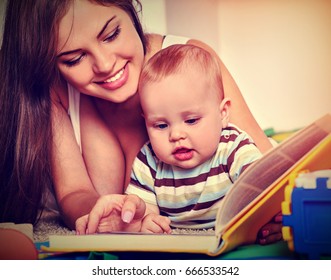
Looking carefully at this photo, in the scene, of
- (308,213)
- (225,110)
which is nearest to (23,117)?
(225,110)

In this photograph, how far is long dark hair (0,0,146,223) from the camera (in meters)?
1.33

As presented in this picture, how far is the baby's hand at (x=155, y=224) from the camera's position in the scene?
1.26m

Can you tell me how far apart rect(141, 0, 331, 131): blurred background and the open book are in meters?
0.10

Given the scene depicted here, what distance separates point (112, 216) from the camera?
1269 millimetres

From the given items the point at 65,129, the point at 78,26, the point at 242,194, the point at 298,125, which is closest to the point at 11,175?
the point at 65,129

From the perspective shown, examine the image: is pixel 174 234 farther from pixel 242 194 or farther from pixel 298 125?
pixel 298 125

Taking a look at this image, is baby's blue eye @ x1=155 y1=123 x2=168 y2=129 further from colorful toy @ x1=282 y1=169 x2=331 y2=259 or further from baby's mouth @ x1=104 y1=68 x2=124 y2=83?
colorful toy @ x1=282 y1=169 x2=331 y2=259

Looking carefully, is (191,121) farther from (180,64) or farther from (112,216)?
(112,216)

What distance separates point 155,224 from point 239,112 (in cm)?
31

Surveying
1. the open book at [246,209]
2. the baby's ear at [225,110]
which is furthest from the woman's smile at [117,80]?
the open book at [246,209]

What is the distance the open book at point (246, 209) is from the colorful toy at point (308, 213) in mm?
43

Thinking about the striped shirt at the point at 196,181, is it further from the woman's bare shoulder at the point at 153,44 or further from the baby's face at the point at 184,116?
the woman's bare shoulder at the point at 153,44

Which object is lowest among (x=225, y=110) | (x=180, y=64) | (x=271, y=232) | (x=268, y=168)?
(x=271, y=232)

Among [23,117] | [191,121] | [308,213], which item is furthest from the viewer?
[23,117]
